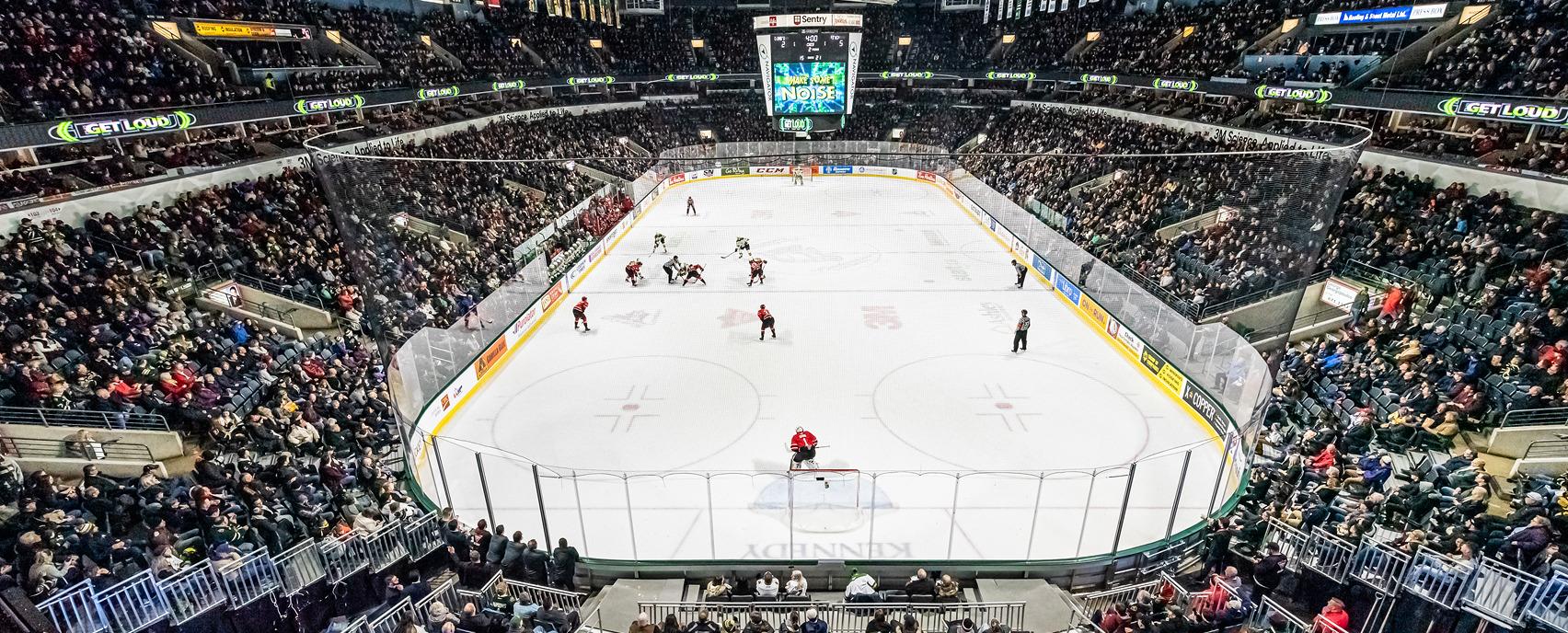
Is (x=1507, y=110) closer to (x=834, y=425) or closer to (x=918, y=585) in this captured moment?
(x=834, y=425)

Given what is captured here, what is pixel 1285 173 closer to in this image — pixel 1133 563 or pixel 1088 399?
pixel 1088 399

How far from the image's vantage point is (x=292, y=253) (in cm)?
1519

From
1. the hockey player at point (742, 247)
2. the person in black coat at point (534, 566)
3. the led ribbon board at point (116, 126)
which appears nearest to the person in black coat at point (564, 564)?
the person in black coat at point (534, 566)

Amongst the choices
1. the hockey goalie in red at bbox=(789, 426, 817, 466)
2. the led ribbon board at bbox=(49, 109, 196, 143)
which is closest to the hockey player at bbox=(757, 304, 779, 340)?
the hockey goalie in red at bbox=(789, 426, 817, 466)

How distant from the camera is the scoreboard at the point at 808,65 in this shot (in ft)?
98.3

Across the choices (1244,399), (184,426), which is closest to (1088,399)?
(1244,399)

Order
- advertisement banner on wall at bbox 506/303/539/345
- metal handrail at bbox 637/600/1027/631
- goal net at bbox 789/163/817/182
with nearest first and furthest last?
metal handrail at bbox 637/600/1027/631
advertisement banner on wall at bbox 506/303/539/345
goal net at bbox 789/163/817/182

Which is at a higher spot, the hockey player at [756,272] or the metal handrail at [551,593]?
the metal handrail at [551,593]

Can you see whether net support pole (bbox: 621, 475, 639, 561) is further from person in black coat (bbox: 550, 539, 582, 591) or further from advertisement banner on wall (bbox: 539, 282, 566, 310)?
Answer: advertisement banner on wall (bbox: 539, 282, 566, 310)

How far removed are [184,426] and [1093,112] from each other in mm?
36125

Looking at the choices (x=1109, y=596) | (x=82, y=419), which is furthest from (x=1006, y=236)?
(x=82, y=419)

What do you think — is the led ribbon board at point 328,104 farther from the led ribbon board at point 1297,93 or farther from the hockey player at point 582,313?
the led ribbon board at point 1297,93

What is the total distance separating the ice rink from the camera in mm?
9086

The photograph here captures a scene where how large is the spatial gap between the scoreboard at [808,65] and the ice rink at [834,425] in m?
12.7
